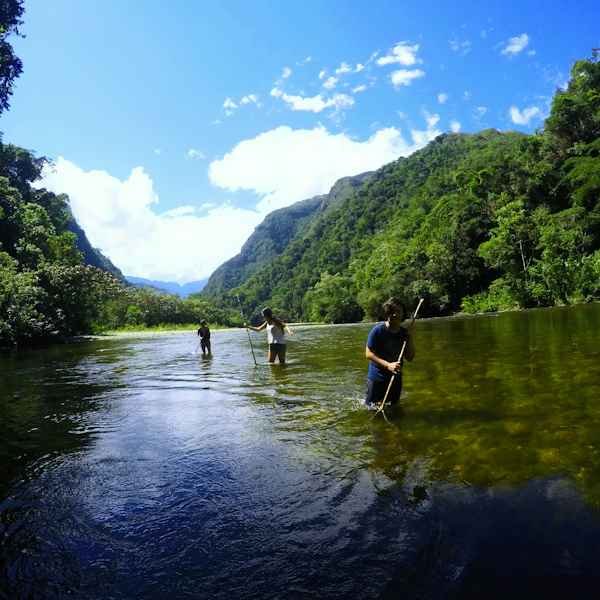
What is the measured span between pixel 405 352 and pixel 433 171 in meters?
168

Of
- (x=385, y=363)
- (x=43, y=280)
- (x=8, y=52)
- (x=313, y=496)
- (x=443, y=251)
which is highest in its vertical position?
(x=8, y=52)

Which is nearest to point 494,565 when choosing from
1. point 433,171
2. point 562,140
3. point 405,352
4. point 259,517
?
point 259,517

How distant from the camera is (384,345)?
8.95 metres

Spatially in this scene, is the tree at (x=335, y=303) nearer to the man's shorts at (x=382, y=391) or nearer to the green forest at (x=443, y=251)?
the green forest at (x=443, y=251)

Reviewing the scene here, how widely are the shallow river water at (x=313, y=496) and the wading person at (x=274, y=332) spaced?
19.3ft

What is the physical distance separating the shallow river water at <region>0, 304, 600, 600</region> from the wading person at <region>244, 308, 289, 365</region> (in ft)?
19.3

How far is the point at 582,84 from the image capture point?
94.9m

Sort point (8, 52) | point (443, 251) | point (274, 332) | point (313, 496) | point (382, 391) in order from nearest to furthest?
point (313, 496)
point (382, 391)
point (274, 332)
point (8, 52)
point (443, 251)

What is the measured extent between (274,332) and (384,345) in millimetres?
9135

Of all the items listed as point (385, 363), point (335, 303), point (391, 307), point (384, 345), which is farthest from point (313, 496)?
point (335, 303)

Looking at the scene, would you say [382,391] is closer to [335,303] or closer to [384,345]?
[384,345]

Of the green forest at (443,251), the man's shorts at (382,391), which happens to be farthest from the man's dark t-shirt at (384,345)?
the green forest at (443,251)

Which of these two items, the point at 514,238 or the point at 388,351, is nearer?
the point at 388,351

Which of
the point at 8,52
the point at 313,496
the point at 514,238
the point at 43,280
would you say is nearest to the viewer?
the point at 313,496
